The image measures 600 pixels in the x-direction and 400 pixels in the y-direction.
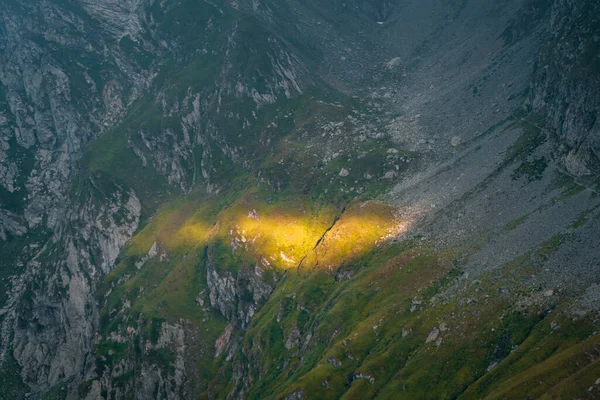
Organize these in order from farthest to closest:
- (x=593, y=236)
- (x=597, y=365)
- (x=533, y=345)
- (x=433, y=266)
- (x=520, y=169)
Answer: (x=520, y=169)
(x=433, y=266)
(x=593, y=236)
(x=533, y=345)
(x=597, y=365)

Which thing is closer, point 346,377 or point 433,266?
point 346,377

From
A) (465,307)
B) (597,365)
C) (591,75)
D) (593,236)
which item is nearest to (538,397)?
(597,365)

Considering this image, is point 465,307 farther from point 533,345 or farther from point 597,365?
point 597,365

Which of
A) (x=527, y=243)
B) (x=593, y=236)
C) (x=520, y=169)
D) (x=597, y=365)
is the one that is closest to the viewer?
(x=597, y=365)

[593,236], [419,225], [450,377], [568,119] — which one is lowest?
[450,377]

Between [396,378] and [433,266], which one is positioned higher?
[433,266]

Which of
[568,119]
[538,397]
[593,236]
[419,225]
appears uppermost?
[568,119]

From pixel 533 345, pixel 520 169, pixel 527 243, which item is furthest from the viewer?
pixel 520 169

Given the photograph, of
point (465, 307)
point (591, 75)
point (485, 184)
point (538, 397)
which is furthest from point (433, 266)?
point (591, 75)

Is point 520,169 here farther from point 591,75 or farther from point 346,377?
point 346,377
